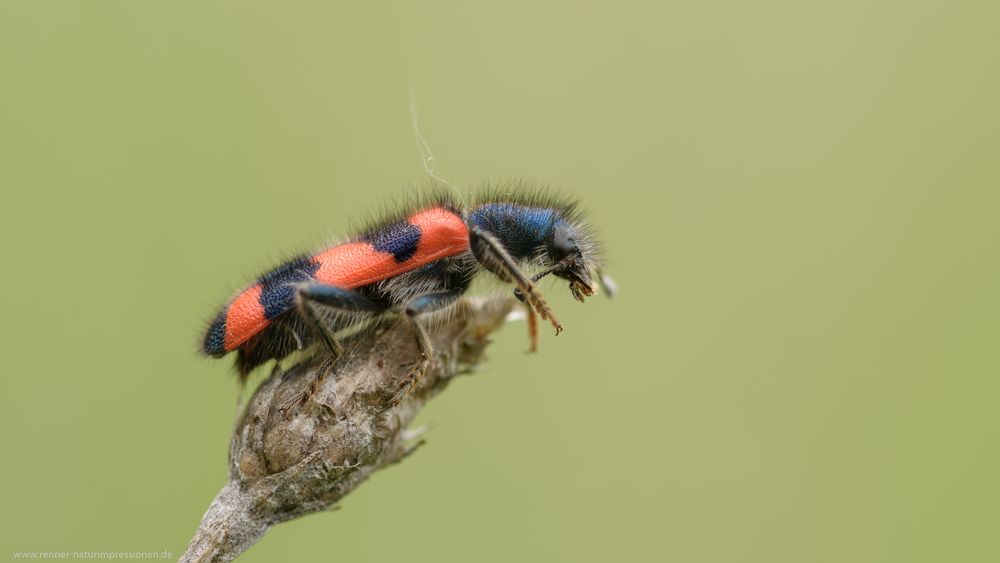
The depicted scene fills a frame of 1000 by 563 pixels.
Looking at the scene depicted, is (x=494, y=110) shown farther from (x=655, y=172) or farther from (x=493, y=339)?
(x=493, y=339)

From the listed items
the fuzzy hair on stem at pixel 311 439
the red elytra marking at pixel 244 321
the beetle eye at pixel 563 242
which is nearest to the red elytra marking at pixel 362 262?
the red elytra marking at pixel 244 321

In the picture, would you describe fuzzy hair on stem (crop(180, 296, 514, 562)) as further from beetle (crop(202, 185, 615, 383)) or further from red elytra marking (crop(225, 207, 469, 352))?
red elytra marking (crop(225, 207, 469, 352))

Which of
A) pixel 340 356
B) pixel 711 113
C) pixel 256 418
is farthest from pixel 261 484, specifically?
pixel 711 113

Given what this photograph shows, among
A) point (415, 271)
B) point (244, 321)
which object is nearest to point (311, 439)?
point (244, 321)

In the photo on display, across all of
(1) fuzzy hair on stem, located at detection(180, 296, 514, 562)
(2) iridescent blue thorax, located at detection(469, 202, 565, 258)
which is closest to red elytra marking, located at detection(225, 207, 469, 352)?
(2) iridescent blue thorax, located at detection(469, 202, 565, 258)

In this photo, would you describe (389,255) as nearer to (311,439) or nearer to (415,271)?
(415,271)

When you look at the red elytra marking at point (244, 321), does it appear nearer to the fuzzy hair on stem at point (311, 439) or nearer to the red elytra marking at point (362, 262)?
the red elytra marking at point (362, 262)
